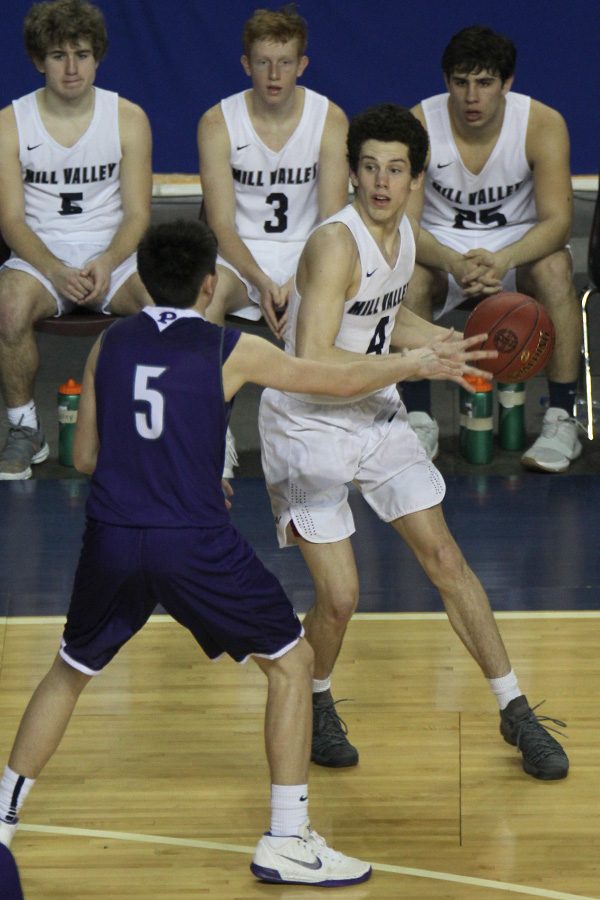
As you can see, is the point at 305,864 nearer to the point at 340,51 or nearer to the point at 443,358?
the point at 443,358

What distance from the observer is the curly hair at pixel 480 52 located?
6859 mm

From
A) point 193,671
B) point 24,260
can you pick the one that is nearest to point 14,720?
point 193,671

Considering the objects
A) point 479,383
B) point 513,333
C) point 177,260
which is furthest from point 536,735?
point 479,383

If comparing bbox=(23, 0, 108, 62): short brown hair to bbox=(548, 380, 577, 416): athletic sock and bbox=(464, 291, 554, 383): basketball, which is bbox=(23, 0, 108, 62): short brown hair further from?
bbox=(548, 380, 577, 416): athletic sock

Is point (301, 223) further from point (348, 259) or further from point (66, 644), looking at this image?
point (66, 644)

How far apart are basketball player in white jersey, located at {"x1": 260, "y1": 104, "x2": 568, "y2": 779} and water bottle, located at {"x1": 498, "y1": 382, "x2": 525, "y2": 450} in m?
2.72

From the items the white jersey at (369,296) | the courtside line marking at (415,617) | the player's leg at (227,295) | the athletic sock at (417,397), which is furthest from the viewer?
the athletic sock at (417,397)

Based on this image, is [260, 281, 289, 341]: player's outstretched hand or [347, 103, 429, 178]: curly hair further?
[260, 281, 289, 341]: player's outstretched hand

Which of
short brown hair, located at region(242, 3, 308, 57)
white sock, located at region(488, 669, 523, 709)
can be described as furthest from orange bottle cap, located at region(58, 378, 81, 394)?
white sock, located at region(488, 669, 523, 709)

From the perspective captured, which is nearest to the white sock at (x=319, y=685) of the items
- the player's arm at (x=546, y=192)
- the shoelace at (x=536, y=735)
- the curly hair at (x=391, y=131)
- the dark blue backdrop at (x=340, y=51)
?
the shoelace at (x=536, y=735)

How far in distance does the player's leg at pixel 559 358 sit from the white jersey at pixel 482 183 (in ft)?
0.87

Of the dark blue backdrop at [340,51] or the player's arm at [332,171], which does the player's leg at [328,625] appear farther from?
the dark blue backdrop at [340,51]

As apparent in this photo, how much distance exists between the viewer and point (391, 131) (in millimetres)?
4363

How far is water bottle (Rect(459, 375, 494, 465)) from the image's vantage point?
7074 millimetres
